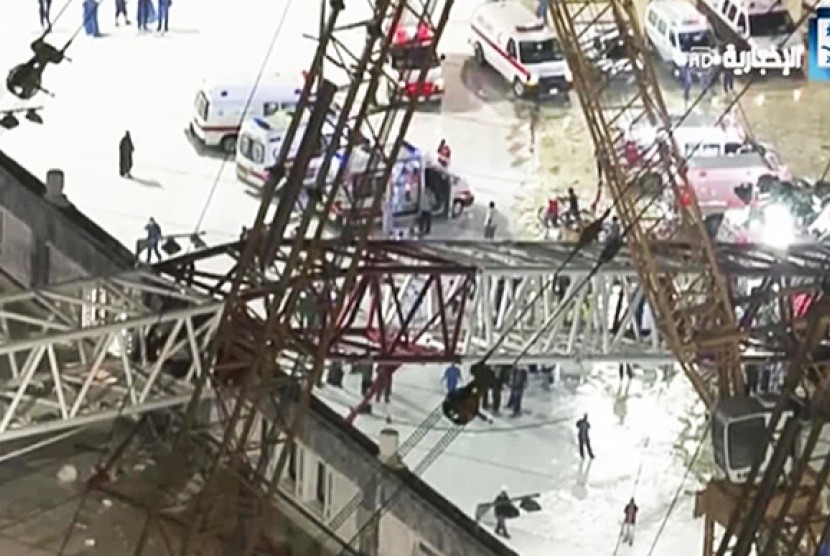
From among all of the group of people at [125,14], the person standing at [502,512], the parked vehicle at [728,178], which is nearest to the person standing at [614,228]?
the parked vehicle at [728,178]

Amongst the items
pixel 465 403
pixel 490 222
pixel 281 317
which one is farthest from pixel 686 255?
pixel 490 222

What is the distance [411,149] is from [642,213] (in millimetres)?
7775

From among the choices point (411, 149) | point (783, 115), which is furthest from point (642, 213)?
point (783, 115)

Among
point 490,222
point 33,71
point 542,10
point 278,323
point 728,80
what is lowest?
point 278,323

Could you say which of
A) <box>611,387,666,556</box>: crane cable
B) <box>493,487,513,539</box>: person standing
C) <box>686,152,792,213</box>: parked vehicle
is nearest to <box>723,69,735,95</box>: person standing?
<box>686,152,792,213</box>: parked vehicle

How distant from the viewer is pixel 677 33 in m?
34.8

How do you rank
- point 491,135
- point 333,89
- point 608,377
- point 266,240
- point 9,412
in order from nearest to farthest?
point 333,89 → point 266,240 → point 9,412 → point 608,377 → point 491,135

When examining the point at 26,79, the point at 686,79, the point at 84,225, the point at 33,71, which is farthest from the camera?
the point at 686,79

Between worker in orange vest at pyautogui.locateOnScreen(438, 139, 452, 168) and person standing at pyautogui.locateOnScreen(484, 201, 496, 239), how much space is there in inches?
41.6

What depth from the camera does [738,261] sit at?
23.1 metres

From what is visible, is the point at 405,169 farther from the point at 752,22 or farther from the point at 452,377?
the point at 752,22

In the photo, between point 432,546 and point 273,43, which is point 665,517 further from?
point 273,43

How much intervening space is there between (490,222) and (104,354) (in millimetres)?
9612

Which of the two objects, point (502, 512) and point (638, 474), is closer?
point (502, 512)
